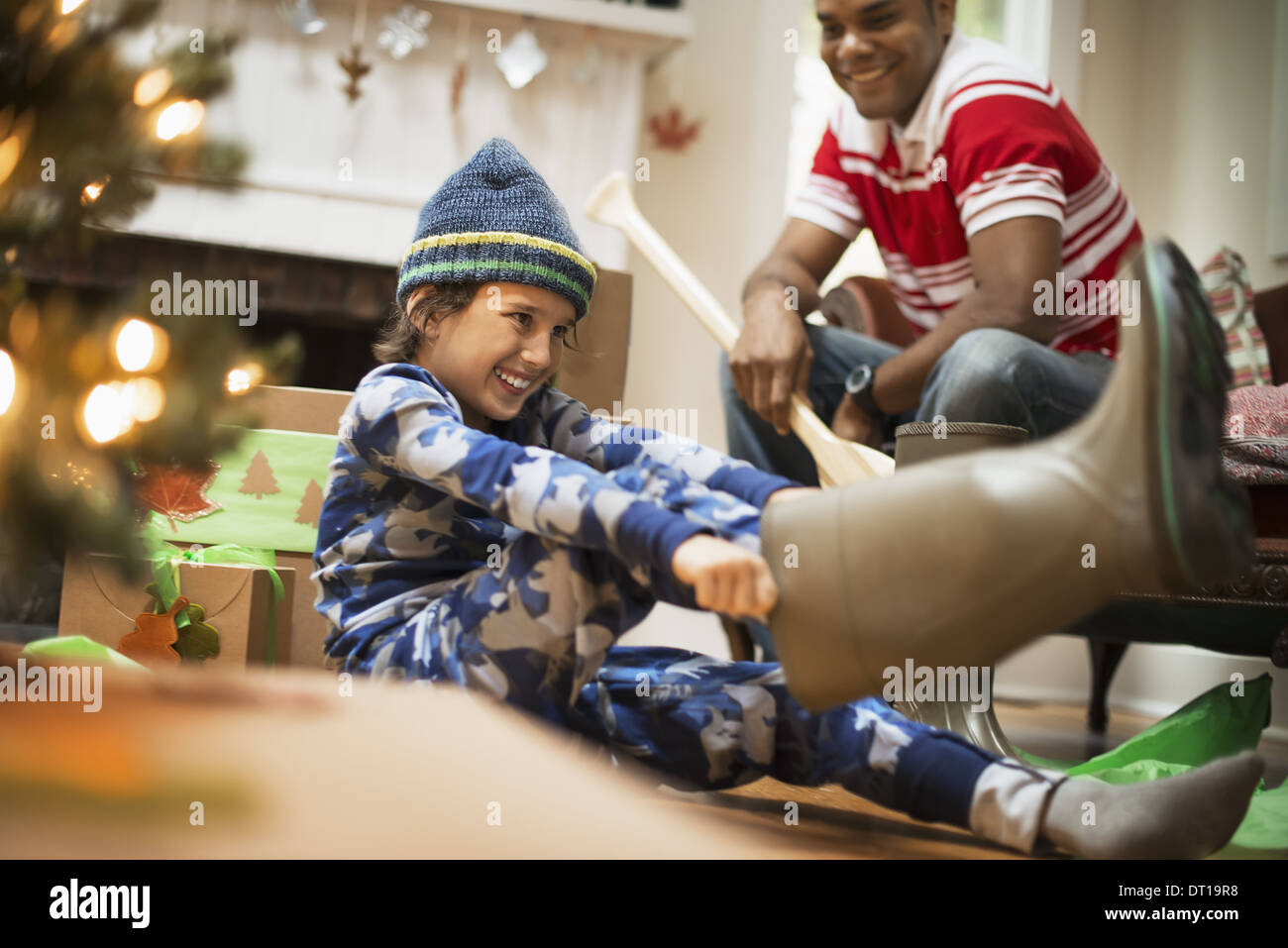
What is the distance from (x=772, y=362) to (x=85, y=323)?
0.80 meters

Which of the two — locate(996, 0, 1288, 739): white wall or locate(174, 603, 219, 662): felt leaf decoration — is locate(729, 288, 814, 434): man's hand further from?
locate(996, 0, 1288, 739): white wall

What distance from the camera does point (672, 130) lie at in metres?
2.41

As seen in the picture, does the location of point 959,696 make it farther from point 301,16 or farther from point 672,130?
point 301,16

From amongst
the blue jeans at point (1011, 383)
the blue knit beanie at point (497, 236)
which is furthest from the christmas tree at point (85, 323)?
the blue jeans at point (1011, 383)

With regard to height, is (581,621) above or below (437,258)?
below

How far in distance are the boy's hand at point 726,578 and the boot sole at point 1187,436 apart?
0.18 m

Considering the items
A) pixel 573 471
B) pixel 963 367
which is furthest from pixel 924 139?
pixel 573 471

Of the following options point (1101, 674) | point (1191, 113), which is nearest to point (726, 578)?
point (1101, 674)

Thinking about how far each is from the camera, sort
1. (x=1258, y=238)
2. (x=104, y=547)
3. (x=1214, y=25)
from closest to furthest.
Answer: (x=104, y=547), (x=1258, y=238), (x=1214, y=25)

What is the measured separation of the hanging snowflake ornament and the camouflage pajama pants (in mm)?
1745

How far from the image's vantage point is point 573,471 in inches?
24.4
